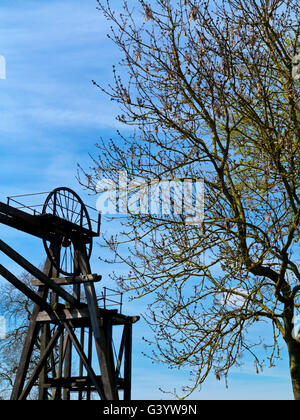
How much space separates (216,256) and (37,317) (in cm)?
669

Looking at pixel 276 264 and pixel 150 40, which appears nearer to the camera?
pixel 150 40

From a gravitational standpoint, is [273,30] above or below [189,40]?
above

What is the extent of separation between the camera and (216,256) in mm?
11977

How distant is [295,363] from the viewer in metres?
12.6

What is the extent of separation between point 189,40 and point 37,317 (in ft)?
30.8

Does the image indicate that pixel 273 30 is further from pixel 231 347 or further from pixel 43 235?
pixel 43 235

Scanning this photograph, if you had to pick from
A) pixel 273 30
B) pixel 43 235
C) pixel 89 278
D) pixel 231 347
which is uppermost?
pixel 273 30

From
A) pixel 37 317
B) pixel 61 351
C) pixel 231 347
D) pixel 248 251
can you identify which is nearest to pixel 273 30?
pixel 248 251

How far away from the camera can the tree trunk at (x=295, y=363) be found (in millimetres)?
12555

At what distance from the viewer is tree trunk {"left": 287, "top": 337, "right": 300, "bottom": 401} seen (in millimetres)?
12555
